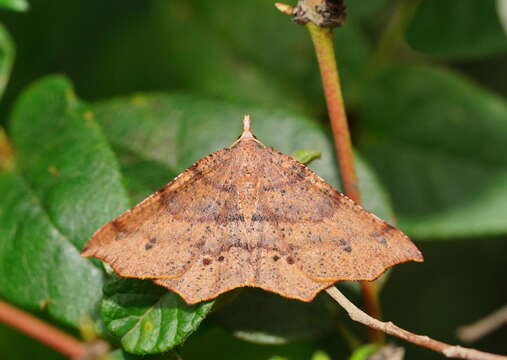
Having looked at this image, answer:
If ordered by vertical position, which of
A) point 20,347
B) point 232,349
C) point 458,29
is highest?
point 458,29

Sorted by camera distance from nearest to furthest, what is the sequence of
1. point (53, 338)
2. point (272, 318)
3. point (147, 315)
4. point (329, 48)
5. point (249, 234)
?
point (53, 338) → point (329, 48) → point (147, 315) → point (249, 234) → point (272, 318)

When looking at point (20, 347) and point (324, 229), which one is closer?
point (324, 229)

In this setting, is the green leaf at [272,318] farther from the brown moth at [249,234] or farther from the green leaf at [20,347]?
the green leaf at [20,347]

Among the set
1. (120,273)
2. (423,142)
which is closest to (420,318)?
(423,142)

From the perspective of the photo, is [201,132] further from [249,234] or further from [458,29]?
[458,29]

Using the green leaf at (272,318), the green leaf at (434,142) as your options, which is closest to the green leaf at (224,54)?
the green leaf at (434,142)

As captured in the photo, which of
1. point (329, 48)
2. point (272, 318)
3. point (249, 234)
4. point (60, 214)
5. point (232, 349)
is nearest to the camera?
point (329, 48)

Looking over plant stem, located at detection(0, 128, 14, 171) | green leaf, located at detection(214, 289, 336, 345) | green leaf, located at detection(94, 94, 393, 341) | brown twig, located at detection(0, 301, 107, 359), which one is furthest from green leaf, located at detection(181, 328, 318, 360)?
brown twig, located at detection(0, 301, 107, 359)

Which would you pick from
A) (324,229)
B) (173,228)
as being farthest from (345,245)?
(173,228)
